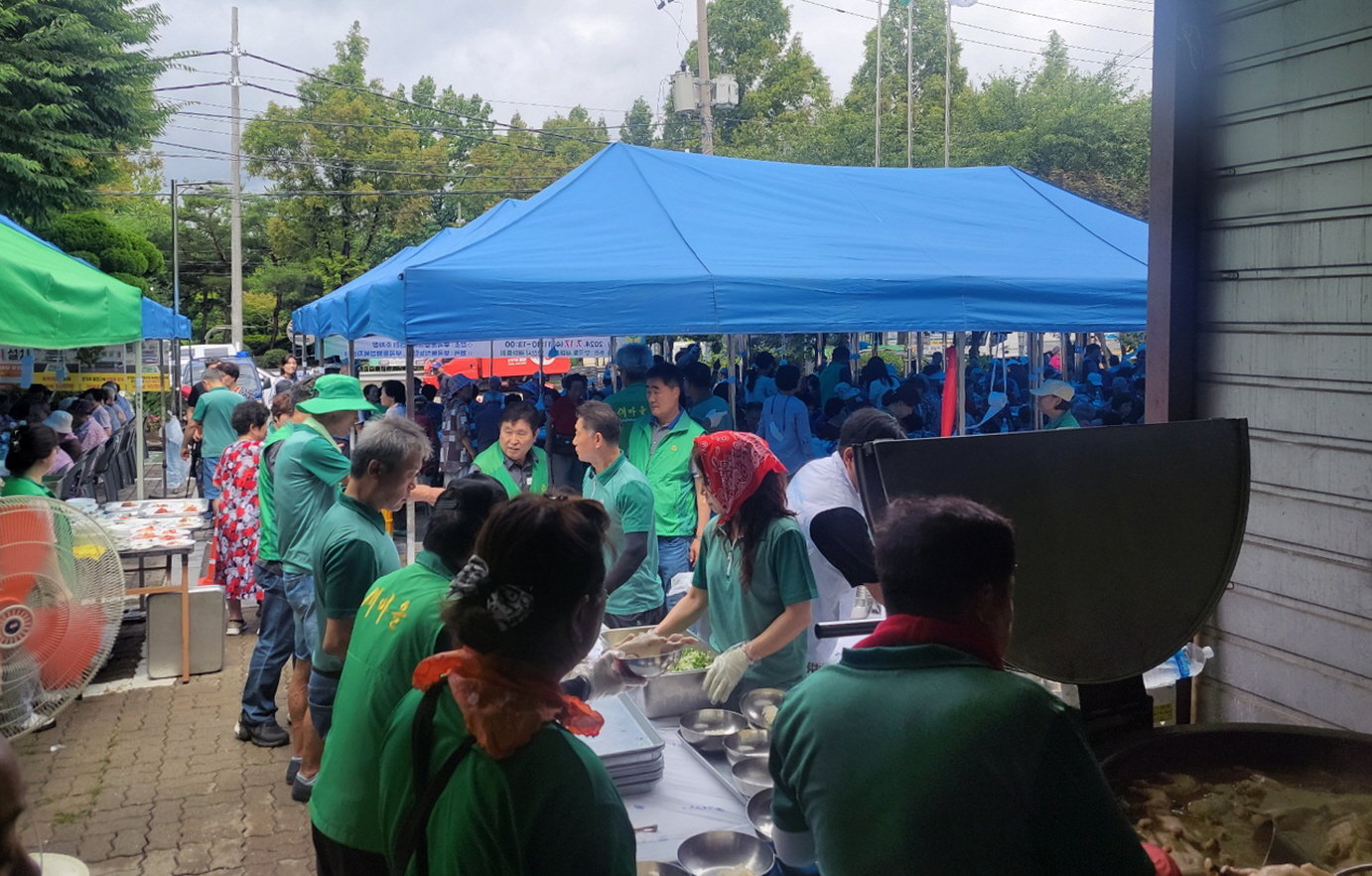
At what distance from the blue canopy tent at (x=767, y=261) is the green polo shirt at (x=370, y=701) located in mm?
3825

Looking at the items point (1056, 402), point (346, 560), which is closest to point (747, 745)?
point (346, 560)

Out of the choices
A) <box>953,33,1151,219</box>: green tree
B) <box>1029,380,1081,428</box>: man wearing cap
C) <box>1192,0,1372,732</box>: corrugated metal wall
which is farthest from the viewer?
<box>953,33,1151,219</box>: green tree

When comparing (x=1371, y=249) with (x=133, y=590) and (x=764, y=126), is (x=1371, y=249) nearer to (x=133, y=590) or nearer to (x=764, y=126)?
(x=133, y=590)

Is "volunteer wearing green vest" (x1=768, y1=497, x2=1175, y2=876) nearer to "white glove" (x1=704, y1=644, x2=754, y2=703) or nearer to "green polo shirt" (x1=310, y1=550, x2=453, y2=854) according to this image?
"green polo shirt" (x1=310, y1=550, x2=453, y2=854)

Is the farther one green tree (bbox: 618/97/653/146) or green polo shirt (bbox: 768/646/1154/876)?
green tree (bbox: 618/97/653/146)

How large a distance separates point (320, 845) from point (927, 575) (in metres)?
1.77

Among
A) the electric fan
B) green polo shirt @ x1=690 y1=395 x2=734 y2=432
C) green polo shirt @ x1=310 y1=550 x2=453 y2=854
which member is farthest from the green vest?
green polo shirt @ x1=310 y1=550 x2=453 y2=854

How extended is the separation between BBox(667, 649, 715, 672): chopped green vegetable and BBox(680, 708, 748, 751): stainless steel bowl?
0.22m

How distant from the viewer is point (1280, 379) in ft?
9.12

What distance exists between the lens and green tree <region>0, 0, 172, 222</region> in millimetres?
14023

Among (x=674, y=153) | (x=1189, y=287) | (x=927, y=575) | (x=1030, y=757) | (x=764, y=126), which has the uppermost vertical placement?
(x=764, y=126)

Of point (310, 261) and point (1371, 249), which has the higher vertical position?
point (310, 261)

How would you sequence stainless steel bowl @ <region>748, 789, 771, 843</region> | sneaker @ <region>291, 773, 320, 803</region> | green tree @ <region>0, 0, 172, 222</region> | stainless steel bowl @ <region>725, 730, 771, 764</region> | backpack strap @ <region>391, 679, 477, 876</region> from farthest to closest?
1. green tree @ <region>0, 0, 172, 222</region>
2. sneaker @ <region>291, 773, 320, 803</region>
3. stainless steel bowl @ <region>725, 730, 771, 764</region>
4. stainless steel bowl @ <region>748, 789, 771, 843</region>
5. backpack strap @ <region>391, 679, 477, 876</region>

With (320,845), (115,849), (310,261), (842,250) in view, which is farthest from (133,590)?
(310,261)
